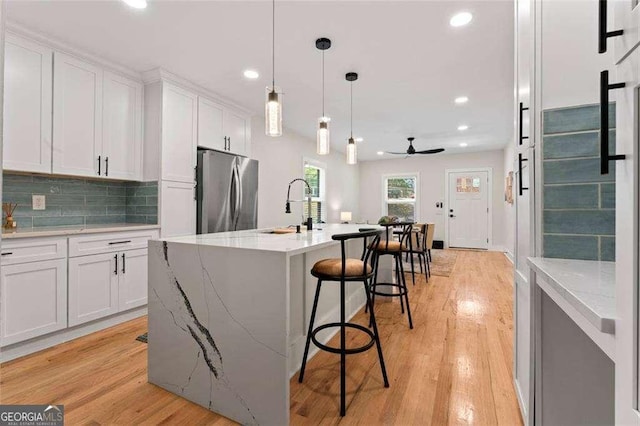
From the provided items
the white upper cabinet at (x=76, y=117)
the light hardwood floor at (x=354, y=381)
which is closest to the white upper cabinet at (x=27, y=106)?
the white upper cabinet at (x=76, y=117)

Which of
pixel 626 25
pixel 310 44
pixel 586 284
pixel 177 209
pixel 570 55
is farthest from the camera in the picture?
pixel 177 209

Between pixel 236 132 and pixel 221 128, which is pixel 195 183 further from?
pixel 236 132

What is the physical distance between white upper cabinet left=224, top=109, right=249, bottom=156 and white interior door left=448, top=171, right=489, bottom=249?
586cm

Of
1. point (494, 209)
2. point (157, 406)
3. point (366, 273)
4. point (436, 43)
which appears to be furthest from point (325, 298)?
point (494, 209)

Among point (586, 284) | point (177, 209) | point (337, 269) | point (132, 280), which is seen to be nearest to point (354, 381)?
point (337, 269)

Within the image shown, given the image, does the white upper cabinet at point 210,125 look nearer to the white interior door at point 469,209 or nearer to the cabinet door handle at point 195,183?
the cabinet door handle at point 195,183

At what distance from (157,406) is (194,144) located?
111 inches

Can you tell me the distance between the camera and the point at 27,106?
2.53 m

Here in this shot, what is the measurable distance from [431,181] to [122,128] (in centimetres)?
723

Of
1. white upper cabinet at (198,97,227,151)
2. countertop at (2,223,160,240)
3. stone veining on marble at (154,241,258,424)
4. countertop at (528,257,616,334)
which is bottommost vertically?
stone veining on marble at (154,241,258,424)

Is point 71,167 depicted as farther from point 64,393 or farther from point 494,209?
point 494,209

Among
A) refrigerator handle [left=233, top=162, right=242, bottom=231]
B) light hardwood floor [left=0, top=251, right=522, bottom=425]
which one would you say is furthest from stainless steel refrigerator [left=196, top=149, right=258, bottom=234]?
light hardwood floor [left=0, top=251, right=522, bottom=425]

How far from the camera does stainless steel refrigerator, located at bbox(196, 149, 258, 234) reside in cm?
369

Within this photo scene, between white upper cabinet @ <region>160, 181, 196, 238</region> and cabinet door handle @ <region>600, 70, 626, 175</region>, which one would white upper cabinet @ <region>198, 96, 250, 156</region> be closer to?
white upper cabinet @ <region>160, 181, 196, 238</region>
